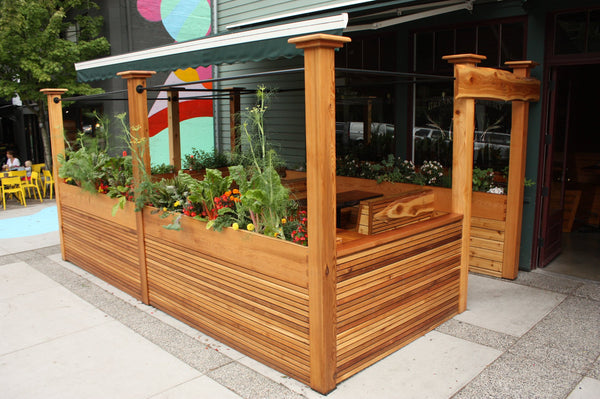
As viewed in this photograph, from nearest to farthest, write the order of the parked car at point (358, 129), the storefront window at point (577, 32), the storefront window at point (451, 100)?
the storefront window at point (577, 32), the storefront window at point (451, 100), the parked car at point (358, 129)

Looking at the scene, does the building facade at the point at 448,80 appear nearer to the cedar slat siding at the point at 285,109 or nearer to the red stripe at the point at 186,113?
the cedar slat siding at the point at 285,109

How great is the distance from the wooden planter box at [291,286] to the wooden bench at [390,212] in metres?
0.14

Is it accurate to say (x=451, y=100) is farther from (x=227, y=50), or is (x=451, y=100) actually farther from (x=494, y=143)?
(x=227, y=50)

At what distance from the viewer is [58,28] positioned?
11.9m

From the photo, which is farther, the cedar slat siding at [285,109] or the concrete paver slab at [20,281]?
the cedar slat siding at [285,109]

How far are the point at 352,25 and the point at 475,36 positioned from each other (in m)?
1.79

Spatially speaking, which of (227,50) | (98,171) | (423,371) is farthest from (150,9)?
(423,371)

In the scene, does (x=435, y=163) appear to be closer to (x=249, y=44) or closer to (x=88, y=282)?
(x=249, y=44)

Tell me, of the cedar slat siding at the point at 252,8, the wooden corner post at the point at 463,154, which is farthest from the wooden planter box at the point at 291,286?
the cedar slat siding at the point at 252,8

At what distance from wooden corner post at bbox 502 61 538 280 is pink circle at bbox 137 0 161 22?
9855mm

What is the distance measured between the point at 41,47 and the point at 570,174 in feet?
38.9

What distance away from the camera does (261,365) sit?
412cm

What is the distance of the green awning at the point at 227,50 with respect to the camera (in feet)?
14.0

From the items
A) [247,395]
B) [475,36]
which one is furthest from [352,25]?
[247,395]
